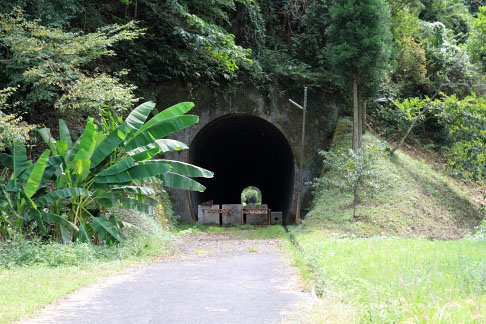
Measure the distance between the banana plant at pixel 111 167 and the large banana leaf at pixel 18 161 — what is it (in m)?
0.58

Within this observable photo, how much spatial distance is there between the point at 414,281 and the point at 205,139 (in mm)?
15143

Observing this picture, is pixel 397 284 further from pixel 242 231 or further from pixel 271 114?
pixel 271 114

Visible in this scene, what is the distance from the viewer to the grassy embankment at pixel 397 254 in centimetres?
364

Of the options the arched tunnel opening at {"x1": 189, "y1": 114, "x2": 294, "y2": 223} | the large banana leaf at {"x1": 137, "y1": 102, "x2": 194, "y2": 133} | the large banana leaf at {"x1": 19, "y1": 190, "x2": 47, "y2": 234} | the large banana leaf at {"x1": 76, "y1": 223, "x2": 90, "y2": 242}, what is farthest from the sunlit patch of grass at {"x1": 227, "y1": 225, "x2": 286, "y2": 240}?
the large banana leaf at {"x1": 19, "y1": 190, "x2": 47, "y2": 234}

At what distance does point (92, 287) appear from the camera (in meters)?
5.88

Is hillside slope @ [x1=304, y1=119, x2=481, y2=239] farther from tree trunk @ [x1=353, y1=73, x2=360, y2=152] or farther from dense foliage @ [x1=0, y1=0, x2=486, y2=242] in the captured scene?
dense foliage @ [x1=0, y1=0, x2=486, y2=242]

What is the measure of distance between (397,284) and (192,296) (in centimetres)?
225

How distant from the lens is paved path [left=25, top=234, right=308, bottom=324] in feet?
14.3

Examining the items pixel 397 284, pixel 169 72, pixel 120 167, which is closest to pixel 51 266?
pixel 120 167

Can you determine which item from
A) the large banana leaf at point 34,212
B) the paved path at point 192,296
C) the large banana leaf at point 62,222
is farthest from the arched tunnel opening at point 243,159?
the paved path at point 192,296

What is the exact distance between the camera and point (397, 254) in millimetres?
6320

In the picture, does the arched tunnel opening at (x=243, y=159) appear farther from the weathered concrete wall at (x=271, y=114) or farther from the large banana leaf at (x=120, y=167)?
the large banana leaf at (x=120, y=167)

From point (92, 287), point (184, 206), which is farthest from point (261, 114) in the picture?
point (92, 287)

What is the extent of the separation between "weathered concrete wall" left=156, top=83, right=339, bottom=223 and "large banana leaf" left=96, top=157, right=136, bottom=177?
706cm
